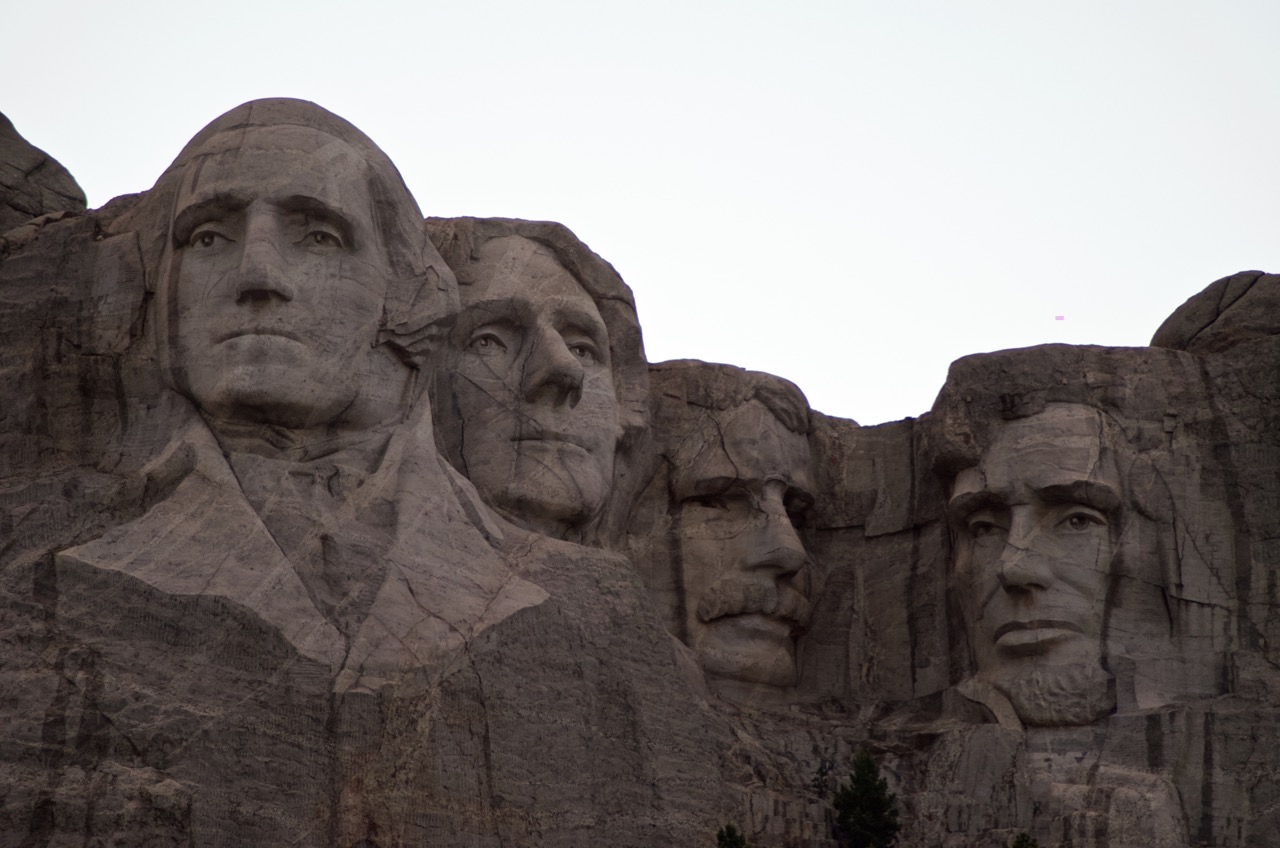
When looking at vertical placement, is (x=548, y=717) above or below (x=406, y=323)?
below

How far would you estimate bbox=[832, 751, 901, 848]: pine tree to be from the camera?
16.6 m

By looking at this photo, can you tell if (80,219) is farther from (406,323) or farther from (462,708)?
(462,708)

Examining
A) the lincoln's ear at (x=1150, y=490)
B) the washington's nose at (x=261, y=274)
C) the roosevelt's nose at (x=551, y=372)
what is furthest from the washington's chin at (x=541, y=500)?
the lincoln's ear at (x=1150, y=490)

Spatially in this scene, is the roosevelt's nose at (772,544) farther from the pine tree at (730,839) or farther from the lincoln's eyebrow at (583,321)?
the pine tree at (730,839)

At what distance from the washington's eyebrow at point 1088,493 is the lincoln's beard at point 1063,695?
926mm

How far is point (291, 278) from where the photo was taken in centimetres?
1619

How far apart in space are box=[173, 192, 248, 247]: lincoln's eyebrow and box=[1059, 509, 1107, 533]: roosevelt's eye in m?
4.94

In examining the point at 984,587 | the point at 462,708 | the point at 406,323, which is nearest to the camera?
the point at 462,708

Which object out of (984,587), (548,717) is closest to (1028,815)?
(984,587)

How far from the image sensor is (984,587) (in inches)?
699

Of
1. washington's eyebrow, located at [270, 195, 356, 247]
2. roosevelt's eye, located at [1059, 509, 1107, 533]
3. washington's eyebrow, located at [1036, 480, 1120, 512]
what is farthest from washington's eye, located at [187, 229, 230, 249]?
roosevelt's eye, located at [1059, 509, 1107, 533]

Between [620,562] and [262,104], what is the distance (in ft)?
10.2

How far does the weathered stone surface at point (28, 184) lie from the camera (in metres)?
18.7

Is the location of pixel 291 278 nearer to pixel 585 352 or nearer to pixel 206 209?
pixel 206 209
